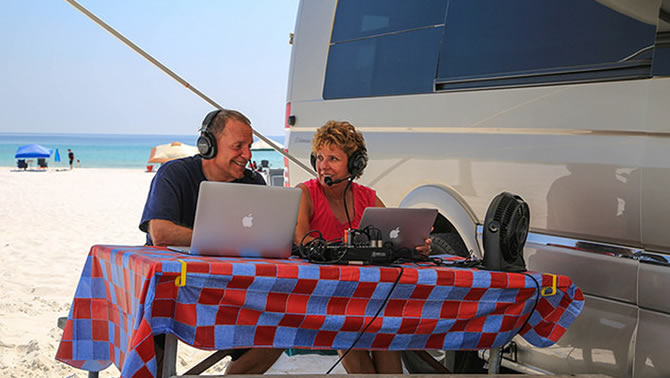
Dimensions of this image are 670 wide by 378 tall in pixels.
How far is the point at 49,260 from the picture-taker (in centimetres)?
837

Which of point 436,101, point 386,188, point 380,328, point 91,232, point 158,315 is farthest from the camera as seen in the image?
point 91,232

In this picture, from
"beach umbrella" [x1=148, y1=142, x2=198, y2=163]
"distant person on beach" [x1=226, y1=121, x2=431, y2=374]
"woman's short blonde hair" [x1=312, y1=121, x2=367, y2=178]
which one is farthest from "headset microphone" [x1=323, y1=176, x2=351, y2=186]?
"beach umbrella" [x1=148, y1=142, x2=198, y2=163]

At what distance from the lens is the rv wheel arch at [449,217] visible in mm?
3463

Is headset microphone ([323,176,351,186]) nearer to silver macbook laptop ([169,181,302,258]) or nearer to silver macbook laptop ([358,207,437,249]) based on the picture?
silver macbook laptop ([358,207,437,249])

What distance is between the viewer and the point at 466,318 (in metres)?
2.54

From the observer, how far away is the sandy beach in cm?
461

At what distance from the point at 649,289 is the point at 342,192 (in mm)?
1680

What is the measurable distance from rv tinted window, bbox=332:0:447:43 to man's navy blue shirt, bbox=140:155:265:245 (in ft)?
4.35

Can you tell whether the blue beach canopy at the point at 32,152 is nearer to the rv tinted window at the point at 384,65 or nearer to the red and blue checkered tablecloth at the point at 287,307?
the rv tinted window at the point at 384,65

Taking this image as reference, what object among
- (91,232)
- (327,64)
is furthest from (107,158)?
(327,64)

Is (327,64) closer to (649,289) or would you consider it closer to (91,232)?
(649,289)

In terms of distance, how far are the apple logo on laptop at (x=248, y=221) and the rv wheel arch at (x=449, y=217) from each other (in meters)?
1.34

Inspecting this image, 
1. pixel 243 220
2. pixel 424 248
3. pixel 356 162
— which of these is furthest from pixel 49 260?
pixel 243 220

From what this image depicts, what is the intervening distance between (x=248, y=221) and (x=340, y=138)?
1.22 meters
